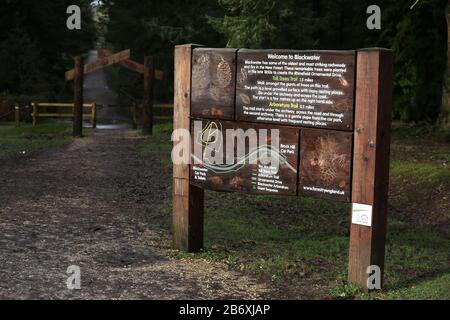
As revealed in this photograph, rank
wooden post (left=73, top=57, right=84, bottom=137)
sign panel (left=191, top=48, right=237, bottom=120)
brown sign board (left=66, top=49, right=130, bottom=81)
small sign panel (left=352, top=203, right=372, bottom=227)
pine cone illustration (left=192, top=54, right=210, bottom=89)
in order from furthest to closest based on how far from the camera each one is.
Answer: brown sign board (left=66, top=49, right=130, bottom=81)
wooden post (left=73, top=57, right=84, bottom=137)
pine cone illustration (left=192, top=54, right=210, bottom=89)
sign panel (left=191, top=48, right=237, bottom=120)
small sign panel (left=352, top=203, right=372, bottom=227)

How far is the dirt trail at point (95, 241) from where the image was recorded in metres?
6.21

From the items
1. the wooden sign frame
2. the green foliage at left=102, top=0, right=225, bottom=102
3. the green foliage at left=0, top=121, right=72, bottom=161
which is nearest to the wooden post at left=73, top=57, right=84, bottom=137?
the green foliage at left=0, top=121, right=72, bottom=161

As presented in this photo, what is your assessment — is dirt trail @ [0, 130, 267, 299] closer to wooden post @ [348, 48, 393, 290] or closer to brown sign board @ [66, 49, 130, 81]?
wooden post @ [348, 48, 393, 290]

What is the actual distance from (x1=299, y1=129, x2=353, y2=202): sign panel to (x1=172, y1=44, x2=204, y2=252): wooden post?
152cm

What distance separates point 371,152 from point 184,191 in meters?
2.44

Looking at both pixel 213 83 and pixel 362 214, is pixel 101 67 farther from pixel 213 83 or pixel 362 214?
pixel 362 214

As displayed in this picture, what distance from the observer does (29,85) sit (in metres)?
39.3

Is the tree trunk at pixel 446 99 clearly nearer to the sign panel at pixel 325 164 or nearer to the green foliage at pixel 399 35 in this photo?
the green foliage at pixel 399 35

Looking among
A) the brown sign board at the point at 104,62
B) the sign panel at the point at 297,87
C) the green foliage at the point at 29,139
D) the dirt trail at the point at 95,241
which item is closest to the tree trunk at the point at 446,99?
the dirt trail at the point at 95,241

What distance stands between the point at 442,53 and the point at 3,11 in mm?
27297

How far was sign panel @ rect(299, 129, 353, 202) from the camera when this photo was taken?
634 centimetres

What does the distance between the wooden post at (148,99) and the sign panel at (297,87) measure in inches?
722

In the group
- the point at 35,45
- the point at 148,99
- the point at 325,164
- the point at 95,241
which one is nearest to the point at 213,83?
the point at 325,164

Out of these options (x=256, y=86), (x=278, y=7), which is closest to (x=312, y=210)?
(x=256, y=86)
